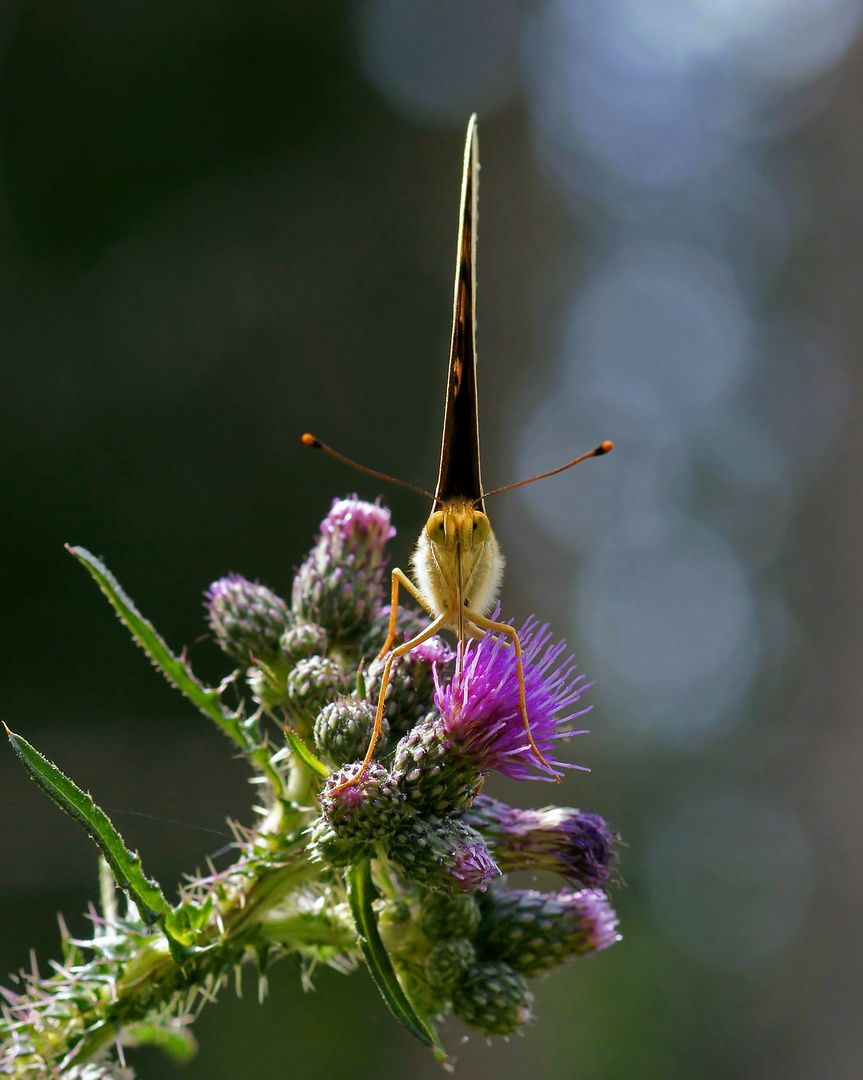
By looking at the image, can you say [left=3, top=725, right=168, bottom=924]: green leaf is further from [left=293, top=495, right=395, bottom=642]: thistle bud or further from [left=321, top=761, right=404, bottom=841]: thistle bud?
[left=293, top=495, right=395, bottom=642]: thistle bud

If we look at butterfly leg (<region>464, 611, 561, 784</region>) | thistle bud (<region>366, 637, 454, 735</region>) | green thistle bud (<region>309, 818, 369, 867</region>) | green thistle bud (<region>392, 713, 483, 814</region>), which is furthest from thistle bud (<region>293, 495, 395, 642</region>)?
green thistle bud (<region>309, 818, 369, 867</region>)

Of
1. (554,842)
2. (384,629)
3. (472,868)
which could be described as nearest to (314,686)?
(384,629)

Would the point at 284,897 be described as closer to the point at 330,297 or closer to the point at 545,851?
the point at 545,851

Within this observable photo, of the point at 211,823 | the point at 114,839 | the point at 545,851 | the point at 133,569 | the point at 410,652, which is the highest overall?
the point at 133,569

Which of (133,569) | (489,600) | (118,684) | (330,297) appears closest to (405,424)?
(330,297)

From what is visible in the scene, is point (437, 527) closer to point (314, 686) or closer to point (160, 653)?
point (314, 686)

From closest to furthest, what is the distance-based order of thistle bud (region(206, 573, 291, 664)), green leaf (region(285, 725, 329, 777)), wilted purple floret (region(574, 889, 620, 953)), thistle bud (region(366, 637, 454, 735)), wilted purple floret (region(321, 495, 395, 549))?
green leaf (region(285, 725, 329, 777)) < thistle bud (region(366, 637, 454, 735)) < wilted purple floret (region(574, 889, 620, 953)) < thistle bud (region(206, 573, 291, 664)) < wilted purple floret (region(321, 495, 395, 549))

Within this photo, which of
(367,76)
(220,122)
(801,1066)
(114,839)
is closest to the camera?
(114,839)
